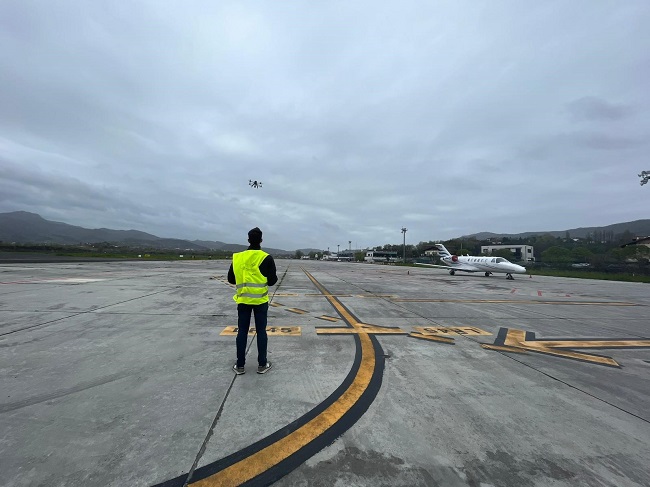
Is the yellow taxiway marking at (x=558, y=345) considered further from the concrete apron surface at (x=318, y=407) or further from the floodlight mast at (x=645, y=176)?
the floodlight mast at (x=645, y=176)

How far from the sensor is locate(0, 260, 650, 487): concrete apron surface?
2.12 metres

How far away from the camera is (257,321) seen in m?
3.97

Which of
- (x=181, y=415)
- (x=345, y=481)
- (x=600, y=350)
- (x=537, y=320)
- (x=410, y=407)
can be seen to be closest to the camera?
(x=345, y=481)

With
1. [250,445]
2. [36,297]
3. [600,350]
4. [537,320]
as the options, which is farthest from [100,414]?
[537,320]

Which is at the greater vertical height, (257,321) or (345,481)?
(257,321)

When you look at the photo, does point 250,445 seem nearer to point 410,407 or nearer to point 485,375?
point 410,407

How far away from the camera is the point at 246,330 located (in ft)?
12.6

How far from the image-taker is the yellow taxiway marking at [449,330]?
6.09 m

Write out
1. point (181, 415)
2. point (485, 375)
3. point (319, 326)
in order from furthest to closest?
point (319, 326), point (485, 375), point (181, 415)

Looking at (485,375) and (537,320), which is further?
(537,320)

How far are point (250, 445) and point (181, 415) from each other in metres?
0.85

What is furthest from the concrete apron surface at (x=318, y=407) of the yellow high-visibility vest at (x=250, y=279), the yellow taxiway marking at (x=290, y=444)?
the yellow high-visibility vest at (x=250, y=279)

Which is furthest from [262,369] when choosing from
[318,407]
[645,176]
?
[645,176]

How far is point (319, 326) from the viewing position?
6348 mm
